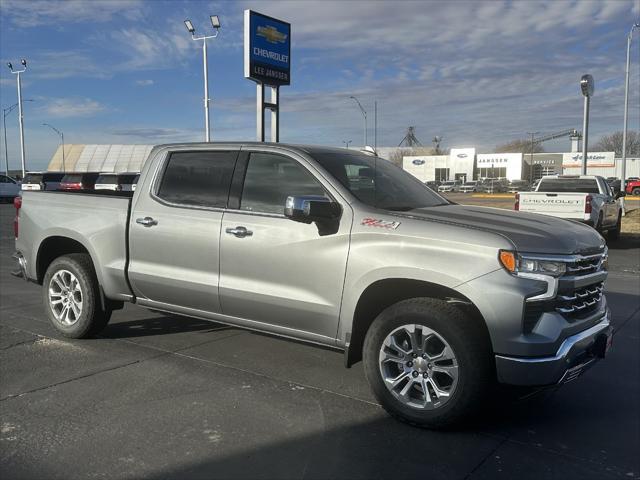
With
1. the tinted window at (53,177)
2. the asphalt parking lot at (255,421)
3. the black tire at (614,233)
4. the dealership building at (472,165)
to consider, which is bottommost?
the asphalt parking lot at (255,421)

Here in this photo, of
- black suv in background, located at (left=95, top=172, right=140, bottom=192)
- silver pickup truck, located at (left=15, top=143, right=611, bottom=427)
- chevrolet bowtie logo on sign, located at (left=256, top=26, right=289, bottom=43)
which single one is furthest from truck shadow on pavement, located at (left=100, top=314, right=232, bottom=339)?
black suv in background, located at (left=95, top=172, right=140, bottom=192)

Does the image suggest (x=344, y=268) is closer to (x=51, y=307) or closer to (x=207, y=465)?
(x=207, y=465)

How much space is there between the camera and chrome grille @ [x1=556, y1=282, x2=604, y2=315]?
3.62 m

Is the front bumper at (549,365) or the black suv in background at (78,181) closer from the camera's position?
the front bumper at (549,365)

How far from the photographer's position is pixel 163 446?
356cm

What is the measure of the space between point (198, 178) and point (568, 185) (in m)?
12.9

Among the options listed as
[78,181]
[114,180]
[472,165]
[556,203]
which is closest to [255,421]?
[556,203]

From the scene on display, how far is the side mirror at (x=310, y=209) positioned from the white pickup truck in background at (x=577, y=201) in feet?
32.9

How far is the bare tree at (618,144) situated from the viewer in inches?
4031

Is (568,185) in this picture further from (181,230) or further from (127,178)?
(127,178)

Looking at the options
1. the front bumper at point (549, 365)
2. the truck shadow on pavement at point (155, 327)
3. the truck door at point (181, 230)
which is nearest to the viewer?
the front bumper at point (549, 365)

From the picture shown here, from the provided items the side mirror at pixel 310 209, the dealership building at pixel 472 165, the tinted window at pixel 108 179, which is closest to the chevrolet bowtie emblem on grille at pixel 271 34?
the side mirror at pixel 310 209

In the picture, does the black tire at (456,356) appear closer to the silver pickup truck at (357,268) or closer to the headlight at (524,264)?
the silver pickup truck at (357,268)

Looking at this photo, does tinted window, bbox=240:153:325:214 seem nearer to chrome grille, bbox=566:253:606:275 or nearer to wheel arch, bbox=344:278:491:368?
wheel arch, bbox=344:278:491:368
